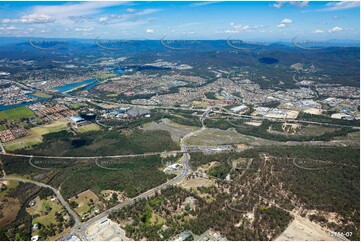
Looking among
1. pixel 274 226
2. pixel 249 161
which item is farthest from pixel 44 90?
pixel 274 226

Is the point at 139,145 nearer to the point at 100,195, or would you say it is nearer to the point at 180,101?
the point at 100,195

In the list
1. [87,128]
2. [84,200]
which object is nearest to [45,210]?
[84,200]

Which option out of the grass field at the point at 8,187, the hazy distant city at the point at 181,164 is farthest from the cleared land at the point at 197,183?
the grass field at the point at 8,187

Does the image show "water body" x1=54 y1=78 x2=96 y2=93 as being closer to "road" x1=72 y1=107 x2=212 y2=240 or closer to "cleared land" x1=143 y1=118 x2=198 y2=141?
"cleared land" x1=143 y1=118 x2=198 y2=141

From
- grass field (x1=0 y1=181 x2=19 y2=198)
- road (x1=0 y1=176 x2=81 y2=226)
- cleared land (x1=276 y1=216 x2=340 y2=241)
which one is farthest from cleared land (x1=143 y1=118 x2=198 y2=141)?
cleared land (x1=276 y1=216 x2=340 y2=241)

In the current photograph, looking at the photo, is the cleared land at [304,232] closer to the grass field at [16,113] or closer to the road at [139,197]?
the road at [139,197]

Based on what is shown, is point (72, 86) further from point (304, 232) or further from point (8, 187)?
point (304, 232)
